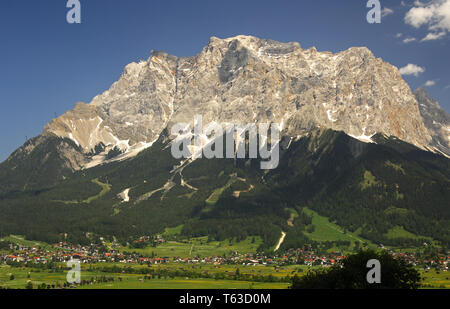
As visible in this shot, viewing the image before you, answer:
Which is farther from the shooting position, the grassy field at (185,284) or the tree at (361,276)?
the grassy field at (185,284)

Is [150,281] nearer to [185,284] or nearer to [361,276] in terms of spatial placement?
[185,284]

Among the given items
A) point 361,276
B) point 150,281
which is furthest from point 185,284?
point 361,276

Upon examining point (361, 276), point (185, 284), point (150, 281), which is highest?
point (361, 276)

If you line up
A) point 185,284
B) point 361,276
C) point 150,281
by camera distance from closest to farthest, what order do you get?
point 361,276 < point 185,284 < point 150,281

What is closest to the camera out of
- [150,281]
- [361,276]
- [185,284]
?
[361,276]

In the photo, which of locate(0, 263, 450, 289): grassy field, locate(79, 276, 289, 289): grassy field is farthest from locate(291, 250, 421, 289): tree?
locate(79, 276, 289, 289): grassy field

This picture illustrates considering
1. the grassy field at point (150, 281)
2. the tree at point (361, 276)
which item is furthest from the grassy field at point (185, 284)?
the tree at point (361, 276)

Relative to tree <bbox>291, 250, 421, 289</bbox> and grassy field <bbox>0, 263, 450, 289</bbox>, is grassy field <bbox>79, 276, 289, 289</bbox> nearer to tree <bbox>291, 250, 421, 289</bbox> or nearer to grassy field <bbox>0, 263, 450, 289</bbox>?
grassy field <bbox>0, 263, 450, 289</bbox>

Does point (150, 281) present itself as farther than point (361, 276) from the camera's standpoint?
Yes

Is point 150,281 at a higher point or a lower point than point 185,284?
lower

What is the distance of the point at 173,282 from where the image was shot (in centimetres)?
15962

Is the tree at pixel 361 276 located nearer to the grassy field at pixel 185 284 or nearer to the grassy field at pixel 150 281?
the grassy field at pixel 150 281

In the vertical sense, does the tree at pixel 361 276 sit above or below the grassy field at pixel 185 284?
above
